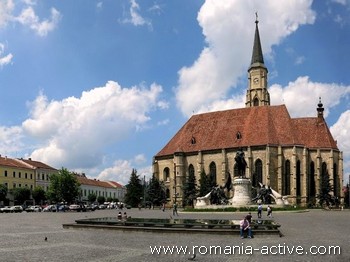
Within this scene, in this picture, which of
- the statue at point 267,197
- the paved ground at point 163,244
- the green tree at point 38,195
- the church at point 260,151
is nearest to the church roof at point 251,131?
the church at point 260,151

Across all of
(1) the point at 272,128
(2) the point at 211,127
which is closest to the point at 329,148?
(1) the point at 272,128

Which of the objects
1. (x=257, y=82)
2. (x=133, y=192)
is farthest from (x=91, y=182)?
(x=257, y=82)

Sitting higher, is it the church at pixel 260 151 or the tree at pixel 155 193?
the church at pixel 260 151

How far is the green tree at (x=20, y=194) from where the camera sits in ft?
292

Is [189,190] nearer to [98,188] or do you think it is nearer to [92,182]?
[92,182]

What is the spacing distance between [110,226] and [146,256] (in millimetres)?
10096

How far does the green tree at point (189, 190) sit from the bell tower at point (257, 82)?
24.5 m

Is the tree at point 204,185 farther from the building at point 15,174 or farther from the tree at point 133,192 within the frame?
the building at point 15,174

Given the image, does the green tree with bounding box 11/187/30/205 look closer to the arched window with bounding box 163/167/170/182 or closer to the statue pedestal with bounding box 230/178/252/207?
the arched window with bounding box 163/167/170/182

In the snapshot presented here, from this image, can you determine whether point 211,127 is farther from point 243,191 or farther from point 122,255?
point 122,255

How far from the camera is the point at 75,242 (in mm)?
18578

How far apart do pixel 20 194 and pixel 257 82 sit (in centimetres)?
5337

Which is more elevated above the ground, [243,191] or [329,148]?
[329,148]

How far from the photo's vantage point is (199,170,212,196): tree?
74.8 metres
